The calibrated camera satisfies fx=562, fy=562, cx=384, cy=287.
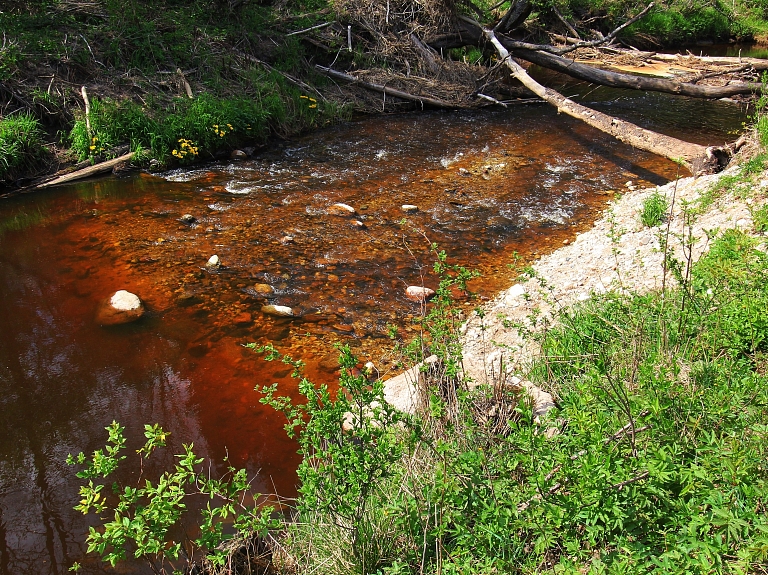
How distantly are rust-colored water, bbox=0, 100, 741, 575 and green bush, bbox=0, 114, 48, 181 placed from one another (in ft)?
2.34

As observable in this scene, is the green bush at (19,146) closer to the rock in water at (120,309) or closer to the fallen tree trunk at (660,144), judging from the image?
the rock in water at (120,309)

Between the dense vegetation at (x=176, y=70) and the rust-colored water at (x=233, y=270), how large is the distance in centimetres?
74

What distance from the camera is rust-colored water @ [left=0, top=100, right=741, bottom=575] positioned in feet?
14.6

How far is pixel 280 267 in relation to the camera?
7.03 metres

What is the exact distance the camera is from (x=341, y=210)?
8547 mm

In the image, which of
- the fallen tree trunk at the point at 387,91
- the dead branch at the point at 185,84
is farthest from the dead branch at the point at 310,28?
the dead branch at the point at 185,84

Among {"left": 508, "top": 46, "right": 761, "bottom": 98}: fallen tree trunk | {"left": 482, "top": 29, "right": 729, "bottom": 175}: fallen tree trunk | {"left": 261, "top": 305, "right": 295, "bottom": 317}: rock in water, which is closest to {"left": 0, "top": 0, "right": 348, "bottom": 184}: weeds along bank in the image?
{"left": 508, "top": 46, "right": 761, "bottom": 98}: fallen tree trunk

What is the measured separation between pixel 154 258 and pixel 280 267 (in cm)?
163

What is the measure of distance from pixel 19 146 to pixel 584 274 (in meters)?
8.84

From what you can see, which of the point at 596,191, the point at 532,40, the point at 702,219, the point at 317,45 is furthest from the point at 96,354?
the point at 532,40

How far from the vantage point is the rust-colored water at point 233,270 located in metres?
4.45

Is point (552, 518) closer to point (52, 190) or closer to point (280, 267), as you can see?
point (280, 267)

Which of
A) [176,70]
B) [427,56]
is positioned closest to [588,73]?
[427,56]

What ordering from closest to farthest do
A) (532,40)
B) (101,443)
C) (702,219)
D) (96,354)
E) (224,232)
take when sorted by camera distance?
1. (101,443)
2. (96,354)
3. (702,219)
4. (224,232)
5. (532,40)
